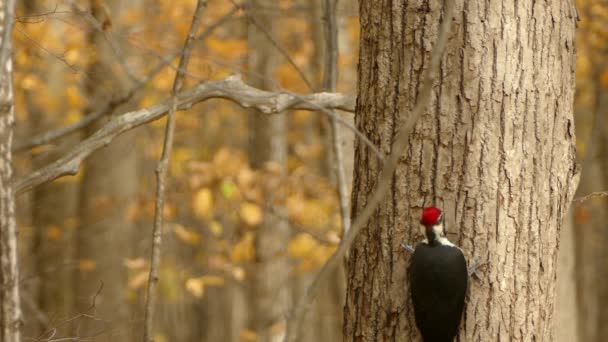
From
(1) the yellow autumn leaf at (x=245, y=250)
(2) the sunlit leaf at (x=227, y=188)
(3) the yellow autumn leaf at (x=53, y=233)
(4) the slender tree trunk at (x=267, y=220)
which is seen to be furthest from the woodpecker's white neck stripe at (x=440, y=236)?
(3) the yellow autumn leaf at (x=53, y=233)

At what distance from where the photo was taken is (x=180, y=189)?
1015 centimetres

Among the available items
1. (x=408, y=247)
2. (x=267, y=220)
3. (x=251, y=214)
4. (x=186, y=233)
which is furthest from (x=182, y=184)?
(x=408, y=247)

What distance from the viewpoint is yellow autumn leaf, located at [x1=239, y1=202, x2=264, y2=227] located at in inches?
316

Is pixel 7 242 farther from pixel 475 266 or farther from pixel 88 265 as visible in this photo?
pixel 88 265

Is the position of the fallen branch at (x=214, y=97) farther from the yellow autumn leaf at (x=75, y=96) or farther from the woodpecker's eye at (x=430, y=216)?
the yellow autumn leaf at (x=75, y=96)

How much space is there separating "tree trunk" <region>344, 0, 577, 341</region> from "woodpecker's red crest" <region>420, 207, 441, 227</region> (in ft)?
0.48

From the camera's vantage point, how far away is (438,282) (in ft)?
8.04

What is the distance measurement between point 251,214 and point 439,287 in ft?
18.6

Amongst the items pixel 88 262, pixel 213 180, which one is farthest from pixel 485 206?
pixel 88 262

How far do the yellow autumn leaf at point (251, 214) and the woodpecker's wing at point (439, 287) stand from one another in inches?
220

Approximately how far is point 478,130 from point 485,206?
0.25 meters

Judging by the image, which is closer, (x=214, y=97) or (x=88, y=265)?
(x=214, y=97)

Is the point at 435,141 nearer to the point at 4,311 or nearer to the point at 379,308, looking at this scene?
the point at 379,308

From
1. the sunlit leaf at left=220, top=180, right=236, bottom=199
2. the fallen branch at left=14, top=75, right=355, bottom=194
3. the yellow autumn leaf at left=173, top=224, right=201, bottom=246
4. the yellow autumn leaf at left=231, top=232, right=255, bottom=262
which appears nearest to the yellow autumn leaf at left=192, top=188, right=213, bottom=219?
the sunlit leaf at left=220, top=180, right=236, bottom=199
